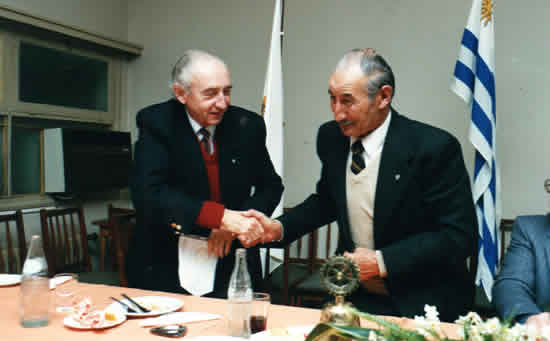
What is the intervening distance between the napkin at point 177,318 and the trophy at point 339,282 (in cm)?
44

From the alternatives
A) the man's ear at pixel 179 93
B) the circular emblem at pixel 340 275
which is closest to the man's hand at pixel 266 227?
the man's ear at pixel 179 93

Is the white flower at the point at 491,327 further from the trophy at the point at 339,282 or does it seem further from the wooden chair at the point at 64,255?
the wooden chair at the point at 64,255

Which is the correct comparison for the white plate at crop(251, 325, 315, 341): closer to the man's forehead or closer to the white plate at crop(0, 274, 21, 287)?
the man's forehead

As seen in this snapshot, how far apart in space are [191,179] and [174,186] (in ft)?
0.29

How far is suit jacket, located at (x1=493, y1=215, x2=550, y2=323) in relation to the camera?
1.57 metres

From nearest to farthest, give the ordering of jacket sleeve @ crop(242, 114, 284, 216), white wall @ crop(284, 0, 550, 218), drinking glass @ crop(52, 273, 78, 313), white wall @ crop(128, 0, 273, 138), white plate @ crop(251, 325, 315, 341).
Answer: white plate @ crop(251, 325, 315, 341)
drinking glass @ crop(52, 273, 78, 313)
jacket sleeve @ crop(242, 114, 284, 216)
white wall @ crop(284, 0, 550, 218)
white wall @ crop(128, 0, 273, 138)

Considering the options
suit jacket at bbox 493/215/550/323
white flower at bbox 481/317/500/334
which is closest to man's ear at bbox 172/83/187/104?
suit jacket at bbox 493/215/550/323

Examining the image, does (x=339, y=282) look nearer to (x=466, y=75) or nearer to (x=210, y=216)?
(x=210, y=216)

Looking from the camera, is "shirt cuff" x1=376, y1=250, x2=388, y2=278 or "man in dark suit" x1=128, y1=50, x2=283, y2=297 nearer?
"shirt cuff" x1=376, y1=250, x2=388, y2=278

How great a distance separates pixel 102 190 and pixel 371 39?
273 cm

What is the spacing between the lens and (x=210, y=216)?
71.6 inches

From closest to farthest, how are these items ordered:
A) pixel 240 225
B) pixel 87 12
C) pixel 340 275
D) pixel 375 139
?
pixel 340 275 → pixel 375 139 → pixel 240 225 → pixel 87 12

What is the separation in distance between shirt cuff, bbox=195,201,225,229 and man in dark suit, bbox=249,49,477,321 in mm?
476

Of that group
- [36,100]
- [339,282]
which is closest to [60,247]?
[36,100]
